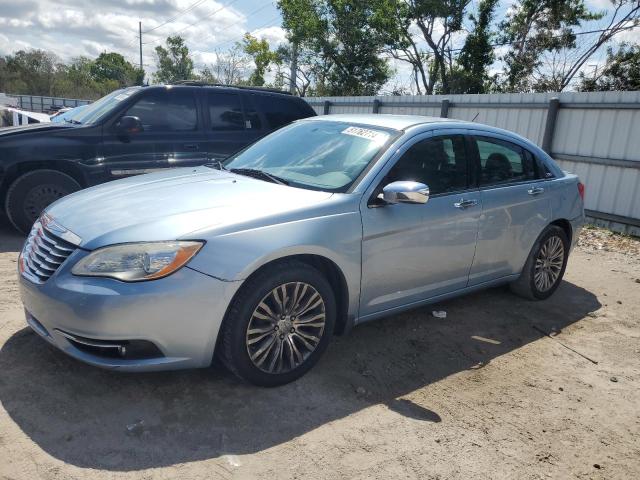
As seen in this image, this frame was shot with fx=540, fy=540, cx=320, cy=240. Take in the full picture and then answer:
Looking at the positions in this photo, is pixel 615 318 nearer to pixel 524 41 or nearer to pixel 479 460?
pixel 479 460

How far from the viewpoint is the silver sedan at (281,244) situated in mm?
2779

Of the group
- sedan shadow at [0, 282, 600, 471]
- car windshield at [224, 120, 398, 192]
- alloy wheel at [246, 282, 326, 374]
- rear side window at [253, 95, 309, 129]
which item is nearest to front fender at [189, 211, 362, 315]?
alloy wheel at [246, 282, 326, 374]

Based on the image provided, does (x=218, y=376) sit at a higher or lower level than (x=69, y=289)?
lower

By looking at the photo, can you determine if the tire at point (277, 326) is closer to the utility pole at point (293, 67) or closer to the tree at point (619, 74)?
the tree at point (619, 74)

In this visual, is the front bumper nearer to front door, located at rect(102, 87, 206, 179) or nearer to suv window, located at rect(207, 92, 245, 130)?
front door, located at rect(102, 87, 206, 179)

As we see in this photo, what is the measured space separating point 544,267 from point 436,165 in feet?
5.93

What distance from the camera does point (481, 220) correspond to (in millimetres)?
4180

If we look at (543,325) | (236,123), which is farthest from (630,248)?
(236,123)

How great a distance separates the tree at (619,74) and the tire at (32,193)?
788 inches

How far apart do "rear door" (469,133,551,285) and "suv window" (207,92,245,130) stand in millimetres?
3831

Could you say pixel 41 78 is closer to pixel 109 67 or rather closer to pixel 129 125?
pixel 109 67

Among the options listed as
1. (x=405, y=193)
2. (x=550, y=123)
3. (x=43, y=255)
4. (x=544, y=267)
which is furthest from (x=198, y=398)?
(x=550, y=123)

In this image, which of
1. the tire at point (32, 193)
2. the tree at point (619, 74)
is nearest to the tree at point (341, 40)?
the tree at point (619, 74)

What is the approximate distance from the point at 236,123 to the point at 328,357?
447 centimetres
